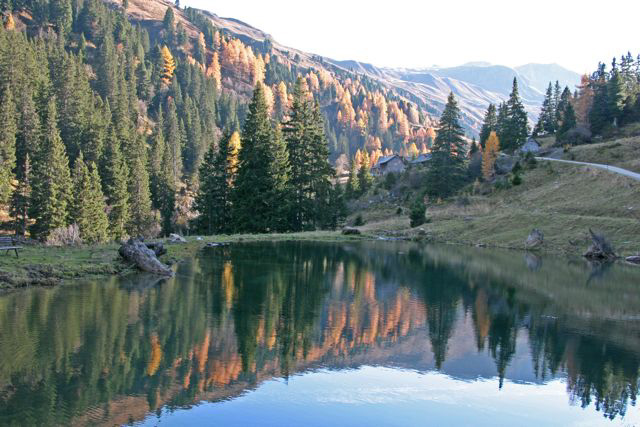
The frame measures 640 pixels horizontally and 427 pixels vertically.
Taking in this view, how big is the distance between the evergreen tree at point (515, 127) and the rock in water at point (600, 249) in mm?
52902

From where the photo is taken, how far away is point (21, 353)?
15.3 m

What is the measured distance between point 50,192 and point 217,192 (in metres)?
17.9

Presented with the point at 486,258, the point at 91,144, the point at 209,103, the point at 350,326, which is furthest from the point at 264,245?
the point at 209,103

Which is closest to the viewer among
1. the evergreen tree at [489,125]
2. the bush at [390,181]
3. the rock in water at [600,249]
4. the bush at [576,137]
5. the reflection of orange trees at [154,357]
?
the reflection of orange trees at [154,357]

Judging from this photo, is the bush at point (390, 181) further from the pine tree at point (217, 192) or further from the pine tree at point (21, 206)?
the pine tree at point (21, 206)

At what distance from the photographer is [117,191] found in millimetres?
70562

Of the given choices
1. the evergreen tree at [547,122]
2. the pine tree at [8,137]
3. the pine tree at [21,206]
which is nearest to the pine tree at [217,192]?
the pine tree at [21,206]

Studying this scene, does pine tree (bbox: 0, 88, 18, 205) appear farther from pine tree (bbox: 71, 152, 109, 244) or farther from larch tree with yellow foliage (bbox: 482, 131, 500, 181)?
larch tree with yellow foliage (bbox: 482, 131, 500, 181)

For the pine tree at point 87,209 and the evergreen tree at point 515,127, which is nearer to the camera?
the pine tree at point 87,209

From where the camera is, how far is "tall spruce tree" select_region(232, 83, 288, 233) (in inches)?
2373

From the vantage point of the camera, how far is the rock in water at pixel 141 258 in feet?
94.3

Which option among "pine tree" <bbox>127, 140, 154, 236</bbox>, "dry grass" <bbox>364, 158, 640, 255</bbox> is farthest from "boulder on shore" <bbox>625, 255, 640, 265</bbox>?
"pine tree" <bbox>127, 140, 154, 236</bbox>

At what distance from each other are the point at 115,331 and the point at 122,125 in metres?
79.5

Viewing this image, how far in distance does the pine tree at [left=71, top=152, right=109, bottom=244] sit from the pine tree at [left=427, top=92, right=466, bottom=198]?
46.2 meters
